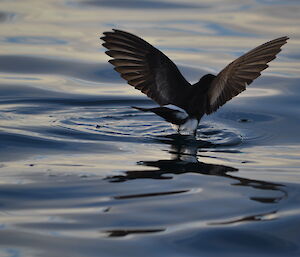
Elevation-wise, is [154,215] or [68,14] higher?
[68,14]

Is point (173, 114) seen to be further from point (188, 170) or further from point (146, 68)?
point (188, 170)

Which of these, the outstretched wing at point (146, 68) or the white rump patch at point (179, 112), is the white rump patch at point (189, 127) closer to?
the white rump patch at point (179, 112)

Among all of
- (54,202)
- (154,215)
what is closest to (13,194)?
(54,202)

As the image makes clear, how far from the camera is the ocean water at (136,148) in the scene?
17.0ft

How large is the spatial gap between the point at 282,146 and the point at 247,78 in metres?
0.73

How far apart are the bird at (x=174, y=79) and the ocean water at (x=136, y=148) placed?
27 cm

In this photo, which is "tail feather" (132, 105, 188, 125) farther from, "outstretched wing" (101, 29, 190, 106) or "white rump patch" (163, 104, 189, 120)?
"outstretched wing" (101, 29, 190, 106)

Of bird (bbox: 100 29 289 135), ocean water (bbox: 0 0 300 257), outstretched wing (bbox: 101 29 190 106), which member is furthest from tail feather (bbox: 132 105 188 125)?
outstretched wing (bbox: 101 29 190 106)

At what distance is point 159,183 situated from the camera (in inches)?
250

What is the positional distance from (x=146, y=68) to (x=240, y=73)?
96 centimetres

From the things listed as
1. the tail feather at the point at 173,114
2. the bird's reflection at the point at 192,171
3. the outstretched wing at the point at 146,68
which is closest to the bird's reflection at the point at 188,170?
the bird's reflection at the point at 192,171

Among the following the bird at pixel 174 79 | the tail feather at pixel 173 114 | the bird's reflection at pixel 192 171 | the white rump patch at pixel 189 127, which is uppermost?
the bird at pixel 174 79

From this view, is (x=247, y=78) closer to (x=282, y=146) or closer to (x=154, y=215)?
(x=282, y=146)

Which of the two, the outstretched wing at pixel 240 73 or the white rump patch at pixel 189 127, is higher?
the outstretched wing at pixel 240 73
